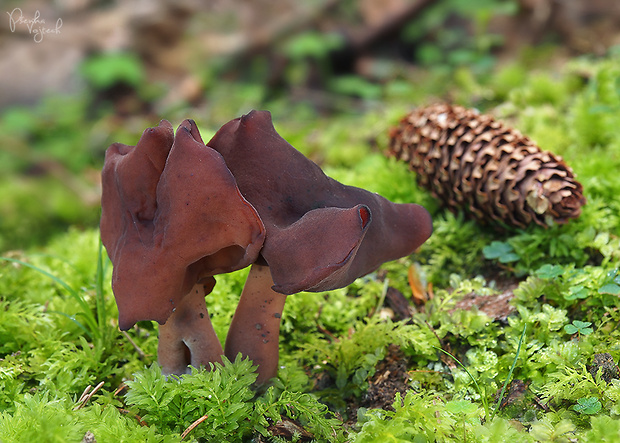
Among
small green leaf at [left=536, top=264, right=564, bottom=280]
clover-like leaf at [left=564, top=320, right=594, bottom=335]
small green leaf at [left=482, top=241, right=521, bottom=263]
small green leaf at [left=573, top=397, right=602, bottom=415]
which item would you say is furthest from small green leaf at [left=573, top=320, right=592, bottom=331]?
small green leaf at [left=482, top=241, right=521, bottom=263]

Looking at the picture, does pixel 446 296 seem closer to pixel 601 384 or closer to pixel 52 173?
pixel 601 384

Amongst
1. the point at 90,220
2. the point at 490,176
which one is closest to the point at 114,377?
the point at 490,176

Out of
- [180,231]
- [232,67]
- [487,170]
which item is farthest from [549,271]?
[232,67]

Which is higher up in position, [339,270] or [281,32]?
[281,32]

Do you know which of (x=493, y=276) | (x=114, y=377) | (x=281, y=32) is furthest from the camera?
(x=281, y=32)

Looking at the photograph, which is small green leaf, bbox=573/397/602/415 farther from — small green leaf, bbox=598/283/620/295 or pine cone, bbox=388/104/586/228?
pine cone, bbox=388/104/586/228

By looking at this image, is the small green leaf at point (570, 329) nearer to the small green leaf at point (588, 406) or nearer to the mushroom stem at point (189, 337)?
the small green leaf at point (588, 406)
